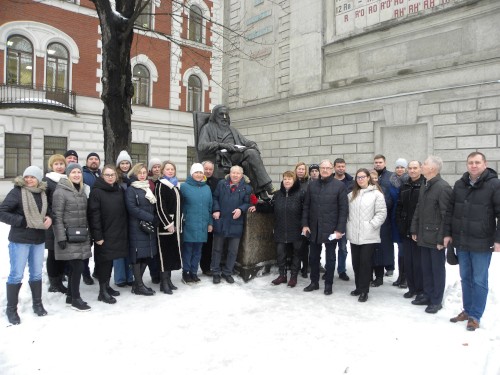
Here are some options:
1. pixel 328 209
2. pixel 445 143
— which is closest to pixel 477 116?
pixel 445 143

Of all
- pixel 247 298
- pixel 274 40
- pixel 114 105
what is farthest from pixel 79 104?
pixel 247 298

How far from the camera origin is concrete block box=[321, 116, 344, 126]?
13.5 metres

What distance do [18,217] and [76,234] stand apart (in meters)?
0.58

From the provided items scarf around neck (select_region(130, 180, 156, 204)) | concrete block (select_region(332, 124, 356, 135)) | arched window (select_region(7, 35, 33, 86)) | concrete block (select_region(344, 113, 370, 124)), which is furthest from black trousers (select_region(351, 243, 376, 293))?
arched window (select_region(7, 35, 33, 86))

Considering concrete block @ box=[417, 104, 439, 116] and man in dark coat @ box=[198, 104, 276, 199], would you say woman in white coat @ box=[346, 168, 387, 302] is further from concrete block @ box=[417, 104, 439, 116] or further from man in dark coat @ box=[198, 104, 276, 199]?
concrete block @ box=[417, 104, 439, 116]

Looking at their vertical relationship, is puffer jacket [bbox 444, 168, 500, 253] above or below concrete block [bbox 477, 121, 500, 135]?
below

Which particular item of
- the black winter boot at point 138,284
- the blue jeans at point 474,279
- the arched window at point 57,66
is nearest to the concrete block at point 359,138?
the blue jeans at point 474,279

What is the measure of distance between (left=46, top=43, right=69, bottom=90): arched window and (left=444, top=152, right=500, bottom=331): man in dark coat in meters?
17.1

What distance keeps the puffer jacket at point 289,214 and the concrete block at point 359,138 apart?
27.1ft

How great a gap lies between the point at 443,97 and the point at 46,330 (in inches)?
445

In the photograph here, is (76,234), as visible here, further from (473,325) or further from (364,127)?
(364,127)

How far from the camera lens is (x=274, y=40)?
15.8 m

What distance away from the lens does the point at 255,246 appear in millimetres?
Result: 5559

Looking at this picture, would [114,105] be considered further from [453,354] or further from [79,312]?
[453,354]
